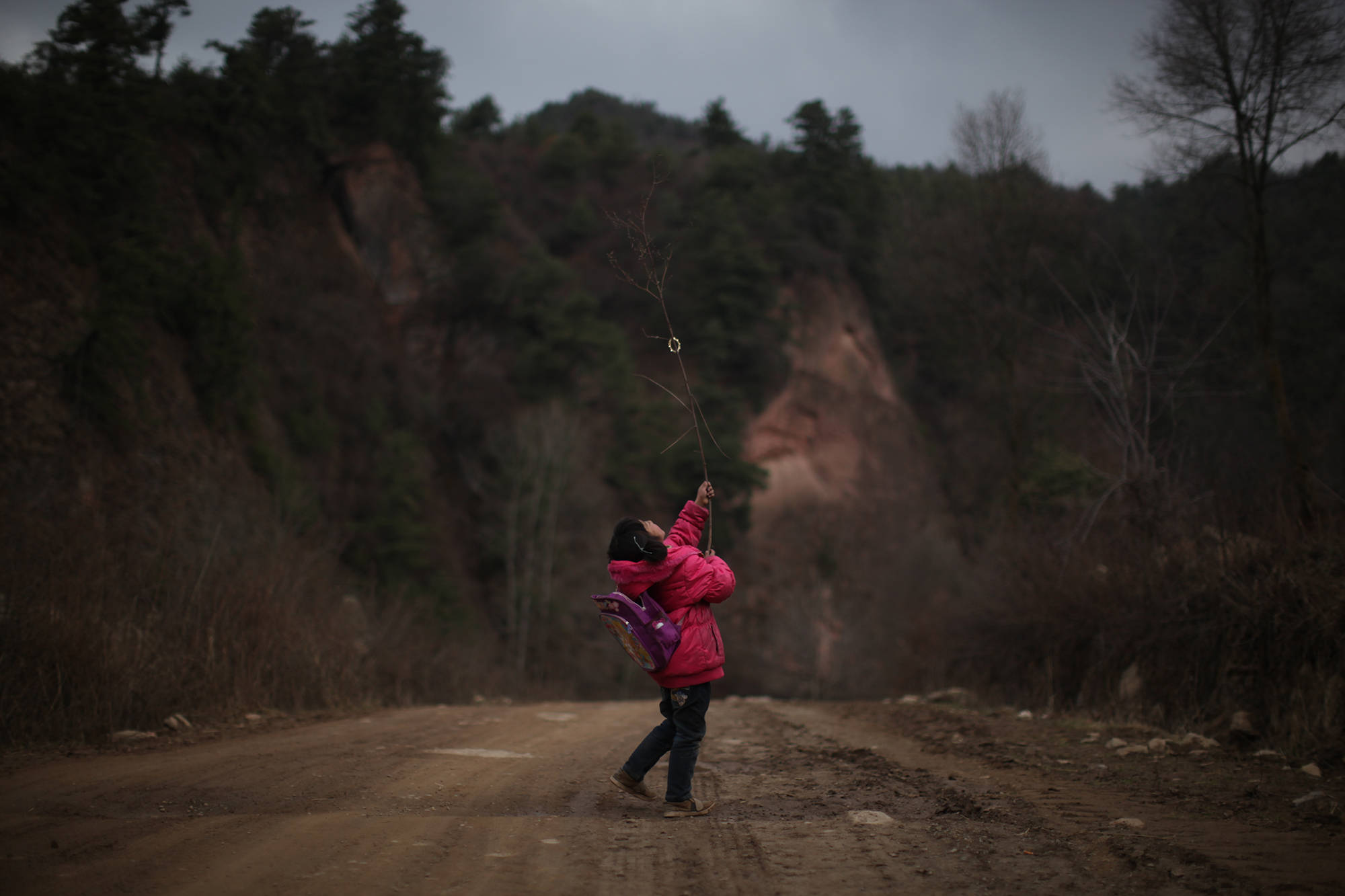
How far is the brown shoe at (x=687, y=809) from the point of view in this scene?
15.8 ft

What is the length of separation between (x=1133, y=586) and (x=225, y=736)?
→ 10180 millimetres

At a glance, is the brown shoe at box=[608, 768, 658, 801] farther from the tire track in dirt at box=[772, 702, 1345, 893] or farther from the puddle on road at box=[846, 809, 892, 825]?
the tire track in dirt at box=[772, 702, 1345, 893]

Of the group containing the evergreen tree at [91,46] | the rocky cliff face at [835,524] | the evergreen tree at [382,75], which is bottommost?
the rocky cliff face at [835,524]

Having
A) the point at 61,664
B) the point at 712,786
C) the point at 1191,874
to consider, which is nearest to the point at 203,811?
the point at 712,786

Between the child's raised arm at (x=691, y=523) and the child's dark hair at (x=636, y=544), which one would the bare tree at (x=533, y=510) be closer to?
the child's raised arm at (x=691, y=523)

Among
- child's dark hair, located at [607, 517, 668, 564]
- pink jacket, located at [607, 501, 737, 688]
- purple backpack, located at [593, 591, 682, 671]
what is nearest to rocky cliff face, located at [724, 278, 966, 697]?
pink jacket, located at [607, 501, 737, 688]

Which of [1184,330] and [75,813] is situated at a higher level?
[1184,330]

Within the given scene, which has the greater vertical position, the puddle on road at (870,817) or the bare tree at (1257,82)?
the bare tree at (1257,82)

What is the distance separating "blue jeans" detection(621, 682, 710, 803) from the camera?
494cm

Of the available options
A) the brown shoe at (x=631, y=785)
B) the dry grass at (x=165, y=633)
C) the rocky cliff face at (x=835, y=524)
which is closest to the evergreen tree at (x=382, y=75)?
the rocky cliff face at (x=835, y=524)

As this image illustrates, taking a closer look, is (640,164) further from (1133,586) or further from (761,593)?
(1133,586)

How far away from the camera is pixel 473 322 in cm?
4184

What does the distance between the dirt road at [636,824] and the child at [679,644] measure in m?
0.24

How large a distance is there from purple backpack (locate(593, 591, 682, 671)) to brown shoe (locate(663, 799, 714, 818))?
2.60ft
